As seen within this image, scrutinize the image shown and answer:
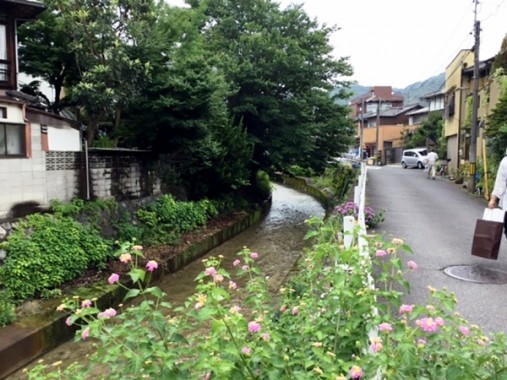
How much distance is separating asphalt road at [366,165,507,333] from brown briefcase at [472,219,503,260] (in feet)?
1.26

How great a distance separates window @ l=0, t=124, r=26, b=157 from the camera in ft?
27.4

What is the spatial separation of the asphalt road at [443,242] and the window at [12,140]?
285 inches

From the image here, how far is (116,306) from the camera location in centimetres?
820

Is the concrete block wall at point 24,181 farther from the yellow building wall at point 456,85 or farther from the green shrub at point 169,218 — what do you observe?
the yellow building wall at point 456,85

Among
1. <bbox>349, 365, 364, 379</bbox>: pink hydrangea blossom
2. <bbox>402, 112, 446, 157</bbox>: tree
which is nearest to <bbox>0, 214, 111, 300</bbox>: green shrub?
<bbox>349, 365, 364, 379</bbox>: pink hydrangea blossom

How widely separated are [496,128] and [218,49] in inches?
422

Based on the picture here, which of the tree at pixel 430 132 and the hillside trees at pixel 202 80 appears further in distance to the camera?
the tree at pixel 430 132

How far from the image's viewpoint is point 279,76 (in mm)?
17266

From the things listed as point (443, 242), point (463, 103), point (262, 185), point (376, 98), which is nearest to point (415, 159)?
point (463, 103)

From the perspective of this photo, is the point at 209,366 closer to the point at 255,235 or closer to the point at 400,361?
the point at 400,361

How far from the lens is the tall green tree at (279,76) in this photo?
16734 millimetres

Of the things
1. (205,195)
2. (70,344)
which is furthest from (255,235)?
(70,344)

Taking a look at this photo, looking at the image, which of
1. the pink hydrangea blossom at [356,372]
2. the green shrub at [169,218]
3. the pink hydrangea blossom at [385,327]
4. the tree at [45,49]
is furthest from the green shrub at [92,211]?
the pink hydrangea blossom at [356,372]

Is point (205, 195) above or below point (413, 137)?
below
